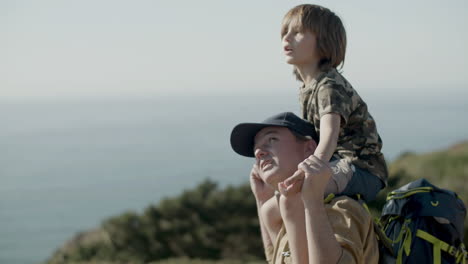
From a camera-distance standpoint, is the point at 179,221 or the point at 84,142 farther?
the point at 84,142

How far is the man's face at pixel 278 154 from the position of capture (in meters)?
3.58

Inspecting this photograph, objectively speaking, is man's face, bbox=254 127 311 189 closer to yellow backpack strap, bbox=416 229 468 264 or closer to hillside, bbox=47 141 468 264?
yellow backpack strap, bbox=416 229 468 264

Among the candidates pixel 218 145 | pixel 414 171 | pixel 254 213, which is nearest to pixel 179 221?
pixel 254 213

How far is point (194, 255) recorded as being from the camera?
9555 millimetres

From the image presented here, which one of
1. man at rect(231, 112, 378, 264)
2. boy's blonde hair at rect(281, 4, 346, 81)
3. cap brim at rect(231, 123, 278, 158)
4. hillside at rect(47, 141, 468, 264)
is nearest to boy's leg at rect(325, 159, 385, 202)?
man at rect(231, 112, 378, 264)

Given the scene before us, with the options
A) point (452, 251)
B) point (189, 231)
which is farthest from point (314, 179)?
point (189, 231)

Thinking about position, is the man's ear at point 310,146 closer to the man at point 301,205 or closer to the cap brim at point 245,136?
the man at point 301,205

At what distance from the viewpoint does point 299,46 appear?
404cm

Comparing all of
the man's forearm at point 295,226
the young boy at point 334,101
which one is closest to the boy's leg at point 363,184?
the young boy at point 334,101

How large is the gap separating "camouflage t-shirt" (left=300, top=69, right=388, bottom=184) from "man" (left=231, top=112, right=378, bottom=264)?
20 centimetres

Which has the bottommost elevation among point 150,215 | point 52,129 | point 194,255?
point 52,129

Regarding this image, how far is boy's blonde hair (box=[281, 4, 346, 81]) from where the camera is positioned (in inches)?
158

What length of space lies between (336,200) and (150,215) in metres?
6.51

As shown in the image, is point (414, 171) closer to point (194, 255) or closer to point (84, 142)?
point (194, 255)
